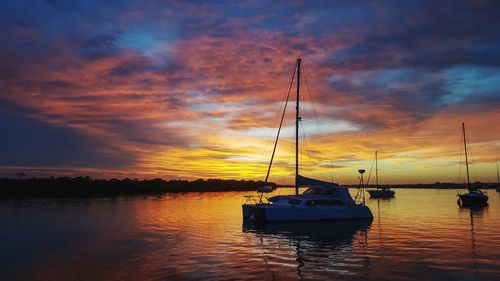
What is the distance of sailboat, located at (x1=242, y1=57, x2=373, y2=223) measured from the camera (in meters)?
42.3

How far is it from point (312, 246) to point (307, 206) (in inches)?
566

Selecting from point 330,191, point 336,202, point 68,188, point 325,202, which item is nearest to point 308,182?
point 325,202

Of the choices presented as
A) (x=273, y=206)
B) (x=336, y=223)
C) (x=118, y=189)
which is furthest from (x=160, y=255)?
(x=118, y=189)

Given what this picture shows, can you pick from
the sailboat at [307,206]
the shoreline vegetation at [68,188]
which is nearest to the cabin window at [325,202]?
the sailboat at [307,206]

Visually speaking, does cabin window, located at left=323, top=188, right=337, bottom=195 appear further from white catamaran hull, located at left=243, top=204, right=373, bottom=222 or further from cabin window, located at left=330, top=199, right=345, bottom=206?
white catamaran hull, located at left=243, top=204, right=373, bottom=222

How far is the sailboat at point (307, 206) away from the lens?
139ft

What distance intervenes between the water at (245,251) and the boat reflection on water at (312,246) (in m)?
0.06

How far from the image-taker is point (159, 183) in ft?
560

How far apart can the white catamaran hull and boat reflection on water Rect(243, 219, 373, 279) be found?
0.60 metres

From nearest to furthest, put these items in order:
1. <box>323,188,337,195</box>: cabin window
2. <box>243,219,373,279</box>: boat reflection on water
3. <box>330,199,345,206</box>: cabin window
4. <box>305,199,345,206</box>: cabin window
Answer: <box>243,219,373,279</box>: boat reflection on water < <box>305,199,345,206</box>: cabin window < <box>330,199,345,206</box>: cabin window < <box>323,188,337,195</box>: cabin window

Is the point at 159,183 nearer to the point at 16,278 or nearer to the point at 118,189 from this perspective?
the point at 118,189

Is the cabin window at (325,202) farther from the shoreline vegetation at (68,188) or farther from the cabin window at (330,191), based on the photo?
the shoreline vegetation at (68,188)

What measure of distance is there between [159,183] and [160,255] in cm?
14959

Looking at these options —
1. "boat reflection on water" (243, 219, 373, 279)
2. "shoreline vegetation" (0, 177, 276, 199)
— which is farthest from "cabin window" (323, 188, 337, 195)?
"shoreline vegetation" (0, 177, 276, 199)
